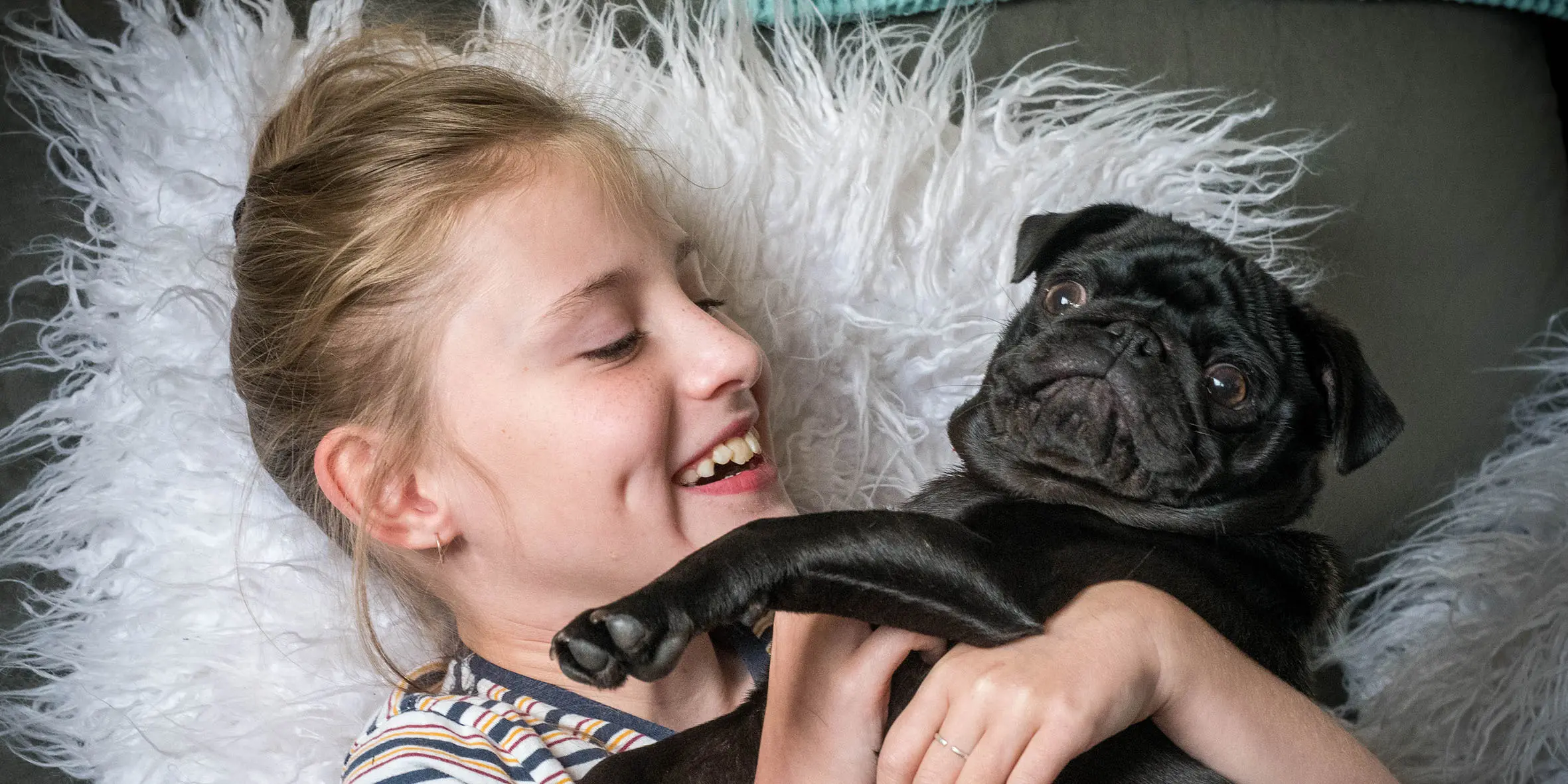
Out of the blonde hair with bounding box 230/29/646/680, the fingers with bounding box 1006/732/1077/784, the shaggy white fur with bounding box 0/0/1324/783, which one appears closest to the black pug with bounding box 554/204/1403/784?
the fingers with bounding box 1006/732/1077/784

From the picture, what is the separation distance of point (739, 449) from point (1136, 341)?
21.3 inches

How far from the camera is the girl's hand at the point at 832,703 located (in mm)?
1394

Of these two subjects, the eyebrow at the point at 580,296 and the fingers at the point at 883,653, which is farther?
the eyebrow at the point at 580,296

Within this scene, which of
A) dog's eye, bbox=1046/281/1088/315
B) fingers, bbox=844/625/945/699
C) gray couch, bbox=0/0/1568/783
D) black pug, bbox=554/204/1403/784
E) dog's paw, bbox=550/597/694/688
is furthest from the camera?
gray couch, bbox=0/0/1568/783

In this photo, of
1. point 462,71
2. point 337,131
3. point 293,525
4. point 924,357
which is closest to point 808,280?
point 924,357

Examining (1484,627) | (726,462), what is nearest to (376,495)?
(726,462)

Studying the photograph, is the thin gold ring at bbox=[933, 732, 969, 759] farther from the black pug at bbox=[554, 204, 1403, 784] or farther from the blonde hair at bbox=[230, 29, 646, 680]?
the blonde hair at bbox=[230, 29, 646, 680]

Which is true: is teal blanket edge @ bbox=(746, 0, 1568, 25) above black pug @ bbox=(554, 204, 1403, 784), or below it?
above

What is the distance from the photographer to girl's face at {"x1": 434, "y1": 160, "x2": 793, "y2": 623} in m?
1.56

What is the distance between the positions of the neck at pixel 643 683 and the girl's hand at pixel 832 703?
36cm

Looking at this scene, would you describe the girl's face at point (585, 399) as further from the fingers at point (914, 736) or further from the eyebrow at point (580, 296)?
the fingers at point (914, 736)

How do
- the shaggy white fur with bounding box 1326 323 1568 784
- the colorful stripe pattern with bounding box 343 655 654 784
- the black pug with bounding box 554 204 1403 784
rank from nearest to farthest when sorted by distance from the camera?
the black pug with bounding box 554 204 1403 784 → the colorful stripe pattern with bounding box 343 655 654 784 → the shaggy white fur with bounding box 1326 323 1568 784

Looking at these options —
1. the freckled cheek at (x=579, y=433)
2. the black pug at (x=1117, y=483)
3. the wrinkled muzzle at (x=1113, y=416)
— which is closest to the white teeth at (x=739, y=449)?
the freckled cheek at (x=579, y=433)

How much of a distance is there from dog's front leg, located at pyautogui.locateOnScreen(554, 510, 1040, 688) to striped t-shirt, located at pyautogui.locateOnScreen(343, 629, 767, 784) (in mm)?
487
